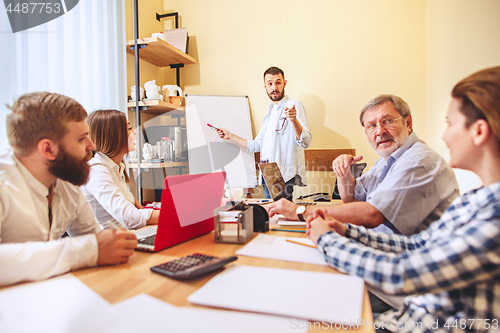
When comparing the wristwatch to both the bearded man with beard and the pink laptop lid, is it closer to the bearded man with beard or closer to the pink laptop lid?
the pink laptop lid

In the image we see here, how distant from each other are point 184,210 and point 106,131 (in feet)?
2.86

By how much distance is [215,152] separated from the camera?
339cm

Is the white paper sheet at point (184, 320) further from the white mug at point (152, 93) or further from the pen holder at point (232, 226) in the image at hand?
the white mug at point (152, 93)

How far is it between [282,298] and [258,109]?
306 cm

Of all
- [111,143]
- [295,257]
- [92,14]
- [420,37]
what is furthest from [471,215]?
[420,37]

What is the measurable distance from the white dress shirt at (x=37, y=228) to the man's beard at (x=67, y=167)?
0.06 m

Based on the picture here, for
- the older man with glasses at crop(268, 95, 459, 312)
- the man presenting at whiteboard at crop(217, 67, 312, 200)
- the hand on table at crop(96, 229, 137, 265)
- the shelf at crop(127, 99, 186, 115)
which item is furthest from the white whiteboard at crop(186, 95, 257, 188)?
the hand on table at crop(96, 229, 137, 265)

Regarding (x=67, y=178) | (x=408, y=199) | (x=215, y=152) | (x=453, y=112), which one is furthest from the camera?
(x=215, y=152)

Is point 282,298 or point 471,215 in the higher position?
point 471,215

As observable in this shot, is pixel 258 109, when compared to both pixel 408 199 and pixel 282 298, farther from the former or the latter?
pixel 282 298

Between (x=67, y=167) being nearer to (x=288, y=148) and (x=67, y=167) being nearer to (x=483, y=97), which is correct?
(x=483, y=97)

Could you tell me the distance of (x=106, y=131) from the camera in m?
1.58

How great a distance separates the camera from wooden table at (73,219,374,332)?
24.0 inches

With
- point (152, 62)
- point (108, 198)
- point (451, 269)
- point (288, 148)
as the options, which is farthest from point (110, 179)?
point (152, 62)
